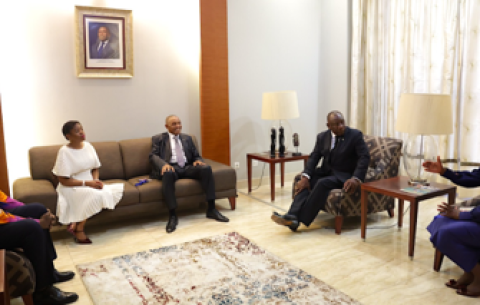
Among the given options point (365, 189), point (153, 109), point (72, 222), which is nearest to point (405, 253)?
point (365, 189)

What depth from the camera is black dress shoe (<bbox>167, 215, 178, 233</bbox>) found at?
4.04 m

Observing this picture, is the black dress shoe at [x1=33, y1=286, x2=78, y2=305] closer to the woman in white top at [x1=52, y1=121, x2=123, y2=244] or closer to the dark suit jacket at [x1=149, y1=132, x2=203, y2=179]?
the woman in white top at [x1=52, y1=121, x2=123, y2=244]

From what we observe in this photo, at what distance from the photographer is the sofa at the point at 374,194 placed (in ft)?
12.6

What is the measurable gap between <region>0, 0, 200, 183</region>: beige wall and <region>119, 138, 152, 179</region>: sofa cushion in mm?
344

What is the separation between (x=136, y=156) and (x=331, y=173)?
6.91 feet

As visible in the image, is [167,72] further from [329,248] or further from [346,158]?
[329,248]

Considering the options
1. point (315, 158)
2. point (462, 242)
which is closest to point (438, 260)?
point (462, 242)

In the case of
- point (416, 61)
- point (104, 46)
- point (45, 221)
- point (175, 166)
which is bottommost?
point (45, 221)

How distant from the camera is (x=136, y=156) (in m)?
4.66

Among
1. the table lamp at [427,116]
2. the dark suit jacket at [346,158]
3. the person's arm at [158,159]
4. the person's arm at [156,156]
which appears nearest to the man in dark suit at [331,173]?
the dark suit jacket at [346,158]

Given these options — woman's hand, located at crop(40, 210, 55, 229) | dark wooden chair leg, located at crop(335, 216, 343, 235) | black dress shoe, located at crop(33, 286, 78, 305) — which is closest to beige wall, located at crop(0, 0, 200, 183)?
woman's hand, located at crop(40, 210, 55, 229)

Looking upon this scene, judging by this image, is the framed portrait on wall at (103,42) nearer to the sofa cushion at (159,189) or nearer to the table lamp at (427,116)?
the sofa cushion at (159,189)

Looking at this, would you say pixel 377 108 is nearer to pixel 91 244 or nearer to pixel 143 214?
pixel 143 214

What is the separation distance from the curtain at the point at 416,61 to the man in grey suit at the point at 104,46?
3056 millimetres
